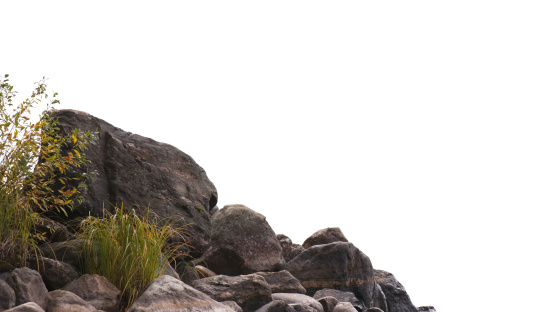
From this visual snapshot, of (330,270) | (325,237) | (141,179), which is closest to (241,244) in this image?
(330,270)

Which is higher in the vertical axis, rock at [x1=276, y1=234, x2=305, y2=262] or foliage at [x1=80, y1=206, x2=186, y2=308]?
rock at [x1=276, y1=234, x2=305, y2=262]

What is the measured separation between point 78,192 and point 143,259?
1691 millimetres

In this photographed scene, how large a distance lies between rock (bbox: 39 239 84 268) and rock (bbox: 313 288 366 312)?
5208 mm

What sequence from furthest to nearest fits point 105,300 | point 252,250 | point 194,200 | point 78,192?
point 252,250
point 194,200
point 78,192
point 105,300

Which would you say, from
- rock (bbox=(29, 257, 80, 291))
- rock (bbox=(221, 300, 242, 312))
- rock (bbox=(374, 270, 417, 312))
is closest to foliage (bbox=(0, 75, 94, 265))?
rock (bbox=(29, 257, 80, 291))

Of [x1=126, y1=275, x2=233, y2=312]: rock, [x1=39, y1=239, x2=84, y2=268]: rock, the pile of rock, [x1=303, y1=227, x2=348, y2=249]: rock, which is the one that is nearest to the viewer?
[x1=126, y1=275, x2=233, y2=312]: rock

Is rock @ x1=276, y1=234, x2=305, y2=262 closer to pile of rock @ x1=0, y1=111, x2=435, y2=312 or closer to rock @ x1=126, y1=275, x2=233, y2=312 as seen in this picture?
pile of rock @ x1=0, y1=111, x2=435, y2=312

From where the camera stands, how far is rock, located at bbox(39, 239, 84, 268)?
8.48 m

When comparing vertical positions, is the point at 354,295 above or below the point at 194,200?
below

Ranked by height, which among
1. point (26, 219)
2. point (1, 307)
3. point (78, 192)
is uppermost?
point (78, 192)

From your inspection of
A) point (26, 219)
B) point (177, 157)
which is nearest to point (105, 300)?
point (26, 219)

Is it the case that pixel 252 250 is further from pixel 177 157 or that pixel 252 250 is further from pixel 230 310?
pixel 230 310

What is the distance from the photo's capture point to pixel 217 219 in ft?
41.2

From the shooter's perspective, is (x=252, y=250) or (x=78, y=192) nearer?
(x=78, y=192)
